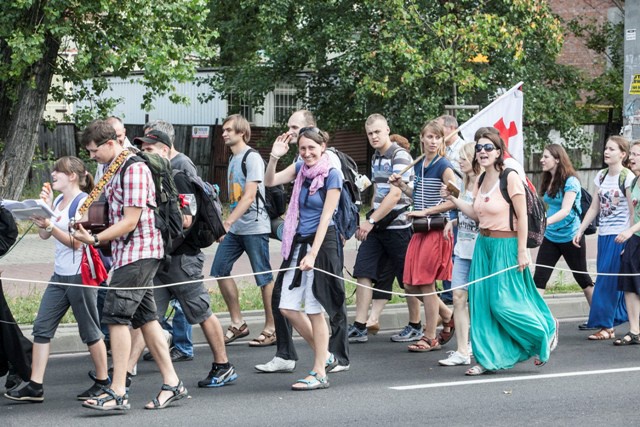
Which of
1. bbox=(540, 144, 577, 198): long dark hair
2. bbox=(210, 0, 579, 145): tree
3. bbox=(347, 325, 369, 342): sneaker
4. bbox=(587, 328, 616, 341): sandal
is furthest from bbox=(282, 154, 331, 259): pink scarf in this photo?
bbox=(210, 0, 579, 145): tree

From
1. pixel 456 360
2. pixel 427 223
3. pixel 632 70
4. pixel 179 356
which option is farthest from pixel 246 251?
pixel 632 70

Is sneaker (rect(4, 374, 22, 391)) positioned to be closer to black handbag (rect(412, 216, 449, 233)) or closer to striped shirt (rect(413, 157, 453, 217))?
black handbag (rect(412, 216, 449, 233))

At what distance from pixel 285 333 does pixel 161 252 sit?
1.54 meters

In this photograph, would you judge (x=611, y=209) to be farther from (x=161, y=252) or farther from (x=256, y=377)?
(x=161, y=252)

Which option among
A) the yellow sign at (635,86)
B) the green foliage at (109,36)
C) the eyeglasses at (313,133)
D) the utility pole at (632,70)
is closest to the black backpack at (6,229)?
the eyeglasses at (313,133)

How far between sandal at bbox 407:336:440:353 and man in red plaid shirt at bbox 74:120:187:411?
2.86 meters

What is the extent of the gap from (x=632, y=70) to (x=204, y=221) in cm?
829

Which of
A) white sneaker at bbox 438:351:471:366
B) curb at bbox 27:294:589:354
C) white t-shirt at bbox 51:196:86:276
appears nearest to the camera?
white t-shirt at bbox 51:196:86:276

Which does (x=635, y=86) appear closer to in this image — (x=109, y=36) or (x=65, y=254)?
(x=109, y=36)

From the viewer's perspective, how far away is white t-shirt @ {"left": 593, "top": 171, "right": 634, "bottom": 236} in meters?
9.72

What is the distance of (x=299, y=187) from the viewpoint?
7.80 m

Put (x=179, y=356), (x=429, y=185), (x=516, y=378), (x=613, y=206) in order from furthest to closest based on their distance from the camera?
(x=613, y=206)
(x=429, y=185)
(x=179, y=356)
(x=516, y=378)

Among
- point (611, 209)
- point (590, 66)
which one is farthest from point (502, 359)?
point (590, 66)

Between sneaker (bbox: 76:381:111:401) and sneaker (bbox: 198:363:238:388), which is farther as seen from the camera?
sneaker (bbox: 198:363:238:388)
